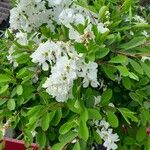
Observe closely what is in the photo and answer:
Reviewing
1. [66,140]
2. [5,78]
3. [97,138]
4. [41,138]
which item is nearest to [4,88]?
[5,78]

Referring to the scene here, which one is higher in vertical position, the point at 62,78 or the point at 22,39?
the point at 62,78

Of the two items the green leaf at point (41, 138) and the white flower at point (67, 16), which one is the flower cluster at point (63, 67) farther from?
the green leaf at point (41, 138)

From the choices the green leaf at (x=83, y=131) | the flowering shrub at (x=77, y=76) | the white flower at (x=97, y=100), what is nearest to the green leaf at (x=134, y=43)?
the flowering shrub at (x=77, y=76)

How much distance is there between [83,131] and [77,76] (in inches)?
8.3

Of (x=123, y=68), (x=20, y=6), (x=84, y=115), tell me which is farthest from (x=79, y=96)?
(x=20, y=6)

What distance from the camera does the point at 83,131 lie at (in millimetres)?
1838

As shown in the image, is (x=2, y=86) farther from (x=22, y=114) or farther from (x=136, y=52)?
(x=136, y=52)

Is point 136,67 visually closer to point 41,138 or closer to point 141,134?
point 141,134

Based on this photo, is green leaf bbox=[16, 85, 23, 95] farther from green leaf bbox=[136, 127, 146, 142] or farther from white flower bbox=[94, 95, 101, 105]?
green leaf bbox=[136, 127, 146, 142]

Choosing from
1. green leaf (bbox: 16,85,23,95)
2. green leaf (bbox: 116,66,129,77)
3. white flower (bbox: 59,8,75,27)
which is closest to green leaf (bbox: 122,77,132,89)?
green leaf (bbox: 116,66,129,77)

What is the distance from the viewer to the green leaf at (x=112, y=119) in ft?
6.30

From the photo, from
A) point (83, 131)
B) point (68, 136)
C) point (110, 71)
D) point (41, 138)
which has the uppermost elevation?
point (110, 71)

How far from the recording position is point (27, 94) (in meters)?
2.07

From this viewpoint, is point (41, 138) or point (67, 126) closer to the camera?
point (67, 126)
